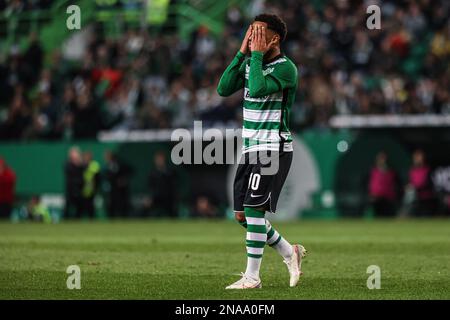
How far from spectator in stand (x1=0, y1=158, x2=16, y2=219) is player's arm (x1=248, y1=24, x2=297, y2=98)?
17.9 meters

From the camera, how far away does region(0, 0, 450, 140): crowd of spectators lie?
2525 cm

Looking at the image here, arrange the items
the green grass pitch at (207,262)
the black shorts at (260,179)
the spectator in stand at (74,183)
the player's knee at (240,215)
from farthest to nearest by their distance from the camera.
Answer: the spectator in stand at (74,183), the player's knee at (240,215), the black shorts at (260,179), the green grass pitch at (207,262)

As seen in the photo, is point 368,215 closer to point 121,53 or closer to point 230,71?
point 121,53

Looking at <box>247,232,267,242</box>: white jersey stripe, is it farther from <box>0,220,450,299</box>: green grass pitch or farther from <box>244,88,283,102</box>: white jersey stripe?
<box>244,88,283,102</box>: white jersey stripe

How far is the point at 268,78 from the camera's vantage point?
9742 millimetres

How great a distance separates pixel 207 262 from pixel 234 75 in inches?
144

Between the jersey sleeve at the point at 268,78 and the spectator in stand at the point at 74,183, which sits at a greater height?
the jersey sleeve at the point at 268,78

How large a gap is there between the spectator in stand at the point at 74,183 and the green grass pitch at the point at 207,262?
4.40 meters

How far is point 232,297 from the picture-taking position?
888 cm

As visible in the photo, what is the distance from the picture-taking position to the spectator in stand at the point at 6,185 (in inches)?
1046

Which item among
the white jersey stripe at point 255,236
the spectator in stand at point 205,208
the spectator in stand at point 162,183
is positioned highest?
the white jersey stripe at point 255,236

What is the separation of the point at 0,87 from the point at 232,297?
73.0 ft

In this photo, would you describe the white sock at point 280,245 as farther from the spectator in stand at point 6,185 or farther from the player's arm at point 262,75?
the spectator in stand at point 6,185

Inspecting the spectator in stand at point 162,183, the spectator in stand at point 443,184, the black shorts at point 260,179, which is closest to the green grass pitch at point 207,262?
the black shorts at point 260,179
